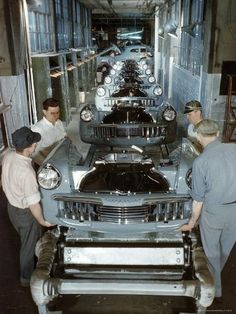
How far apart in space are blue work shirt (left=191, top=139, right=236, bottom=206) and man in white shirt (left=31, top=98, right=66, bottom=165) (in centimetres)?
219

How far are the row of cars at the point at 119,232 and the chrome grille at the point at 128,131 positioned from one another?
2532 mm

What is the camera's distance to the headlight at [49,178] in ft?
10.4

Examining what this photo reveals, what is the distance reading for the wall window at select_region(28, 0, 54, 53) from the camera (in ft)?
35.1

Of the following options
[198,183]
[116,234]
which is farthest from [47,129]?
[198,183]

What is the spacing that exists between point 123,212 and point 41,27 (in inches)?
425

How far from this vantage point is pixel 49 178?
3.17 metres

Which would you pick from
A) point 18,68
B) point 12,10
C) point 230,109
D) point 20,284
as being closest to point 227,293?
point 20,284

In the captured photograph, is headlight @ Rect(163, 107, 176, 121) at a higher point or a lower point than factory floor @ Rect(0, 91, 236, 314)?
higher

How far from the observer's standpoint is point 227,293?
3430 mm

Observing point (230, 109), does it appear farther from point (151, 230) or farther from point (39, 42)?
point (39, 42)

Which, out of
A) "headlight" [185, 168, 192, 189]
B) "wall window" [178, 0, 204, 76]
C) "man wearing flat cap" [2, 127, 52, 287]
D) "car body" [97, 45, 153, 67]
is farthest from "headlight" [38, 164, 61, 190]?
"car body" [97, 45, 153, 67]

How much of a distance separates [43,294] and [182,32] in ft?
39.5

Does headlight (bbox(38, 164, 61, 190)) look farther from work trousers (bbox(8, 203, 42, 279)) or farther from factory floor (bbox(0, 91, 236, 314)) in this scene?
factory floor (bbox(0, 91, 236, 314))

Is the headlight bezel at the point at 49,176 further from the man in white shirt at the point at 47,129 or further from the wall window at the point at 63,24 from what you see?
the wall window at the point at 63,24
